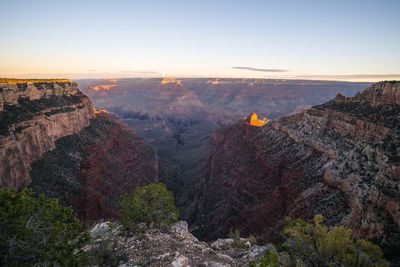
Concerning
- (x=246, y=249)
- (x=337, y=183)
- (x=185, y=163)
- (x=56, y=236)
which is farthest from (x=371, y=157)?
(x=185, y=163)

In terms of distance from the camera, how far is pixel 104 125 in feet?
282

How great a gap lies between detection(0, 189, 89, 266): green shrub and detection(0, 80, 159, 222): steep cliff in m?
27.1

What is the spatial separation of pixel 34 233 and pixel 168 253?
782 centimetres

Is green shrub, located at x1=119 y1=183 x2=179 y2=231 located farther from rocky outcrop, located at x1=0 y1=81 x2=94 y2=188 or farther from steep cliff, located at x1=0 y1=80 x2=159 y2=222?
rocky outcrop, located at x1=0 y1=81 x2=94 y2=188

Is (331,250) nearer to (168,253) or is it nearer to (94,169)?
(168,253)

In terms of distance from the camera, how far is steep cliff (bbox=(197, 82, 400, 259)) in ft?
88.3

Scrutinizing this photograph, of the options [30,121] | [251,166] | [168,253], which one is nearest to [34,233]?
[168,253]

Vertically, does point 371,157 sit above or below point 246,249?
above

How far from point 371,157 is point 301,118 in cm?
2565

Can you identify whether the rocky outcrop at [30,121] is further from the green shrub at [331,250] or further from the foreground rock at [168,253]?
the green shrub at [331,250]

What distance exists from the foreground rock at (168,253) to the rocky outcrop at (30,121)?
24341 millimetres

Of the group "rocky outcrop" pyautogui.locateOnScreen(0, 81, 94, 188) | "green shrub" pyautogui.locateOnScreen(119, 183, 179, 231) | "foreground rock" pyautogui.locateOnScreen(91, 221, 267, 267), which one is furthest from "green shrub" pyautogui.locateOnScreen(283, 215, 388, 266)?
"rocky outcrop" pyautogui.locateOnScreen(0, 81, 94, 188)

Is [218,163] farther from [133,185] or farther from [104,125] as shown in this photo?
[104,125]

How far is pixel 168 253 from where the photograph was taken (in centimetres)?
1928
